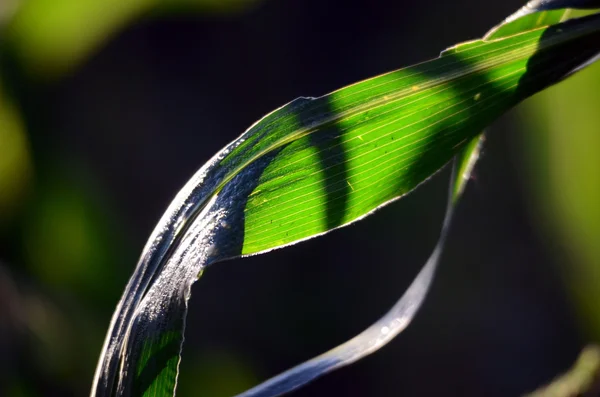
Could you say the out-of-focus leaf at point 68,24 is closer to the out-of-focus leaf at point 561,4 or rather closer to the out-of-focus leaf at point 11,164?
the out-of-focus leaf at point 11,164

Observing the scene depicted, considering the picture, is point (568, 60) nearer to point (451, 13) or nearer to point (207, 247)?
point (207, 247)

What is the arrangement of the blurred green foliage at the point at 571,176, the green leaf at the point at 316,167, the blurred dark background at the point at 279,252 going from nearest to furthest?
the green leaf at the point at 316,167, the blurred green foliage at the point at 571,176, the blurred dark background at the point at 279,252

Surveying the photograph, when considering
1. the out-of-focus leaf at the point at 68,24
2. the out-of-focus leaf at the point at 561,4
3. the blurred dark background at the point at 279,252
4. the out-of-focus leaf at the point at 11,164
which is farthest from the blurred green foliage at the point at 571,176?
the out-of-focus leaf at the point at 11,164

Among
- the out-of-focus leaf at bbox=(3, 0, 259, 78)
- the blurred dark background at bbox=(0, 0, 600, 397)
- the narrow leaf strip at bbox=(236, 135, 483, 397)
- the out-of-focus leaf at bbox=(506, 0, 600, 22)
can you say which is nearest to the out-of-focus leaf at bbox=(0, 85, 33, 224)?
the blurred dark background at bbox=(0, 0, 600, 397)

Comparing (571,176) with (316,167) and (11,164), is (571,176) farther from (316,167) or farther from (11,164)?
(11,164)

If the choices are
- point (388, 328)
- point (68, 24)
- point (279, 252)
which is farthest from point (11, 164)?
point (388, 328)
